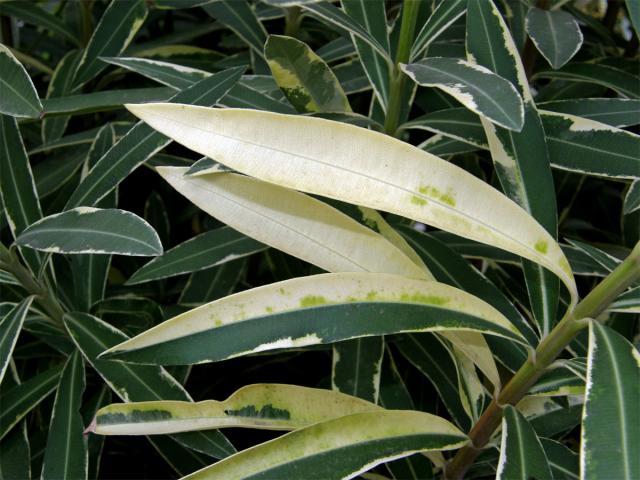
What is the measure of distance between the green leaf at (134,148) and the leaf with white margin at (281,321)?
257 millimetres

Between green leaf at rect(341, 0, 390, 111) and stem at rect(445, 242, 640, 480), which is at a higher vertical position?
green leaf at rect(341, 0, 390, 111)

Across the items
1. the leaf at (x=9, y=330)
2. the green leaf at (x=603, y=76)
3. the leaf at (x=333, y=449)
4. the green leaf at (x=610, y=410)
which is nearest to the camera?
the green leaf at (x=610, y=410)

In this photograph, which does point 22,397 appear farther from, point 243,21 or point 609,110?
point 609,110

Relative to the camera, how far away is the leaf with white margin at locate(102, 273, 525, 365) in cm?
60

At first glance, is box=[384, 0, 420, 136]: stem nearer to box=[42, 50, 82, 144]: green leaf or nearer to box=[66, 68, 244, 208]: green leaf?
box=[66, 68, 244, 208]: green leaf

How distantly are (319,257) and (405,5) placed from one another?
0.96 ft

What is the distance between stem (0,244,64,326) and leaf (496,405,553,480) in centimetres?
51

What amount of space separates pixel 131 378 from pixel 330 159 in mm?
331

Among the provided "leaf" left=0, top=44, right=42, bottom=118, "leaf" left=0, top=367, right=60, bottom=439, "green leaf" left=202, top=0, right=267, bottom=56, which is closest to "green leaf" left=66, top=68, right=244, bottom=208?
"leaf" left=0, top=44, right=42, bottom=118

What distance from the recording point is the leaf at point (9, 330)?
0.73 meters

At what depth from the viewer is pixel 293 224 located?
27.0 inches

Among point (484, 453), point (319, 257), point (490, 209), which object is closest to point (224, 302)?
point (319, 257)

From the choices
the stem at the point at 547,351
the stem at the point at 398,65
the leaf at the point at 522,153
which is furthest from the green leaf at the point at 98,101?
the stem at the point at 547,351

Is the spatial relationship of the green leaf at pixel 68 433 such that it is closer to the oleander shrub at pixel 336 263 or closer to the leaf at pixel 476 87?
the oleander shrub at pixel 336 263
